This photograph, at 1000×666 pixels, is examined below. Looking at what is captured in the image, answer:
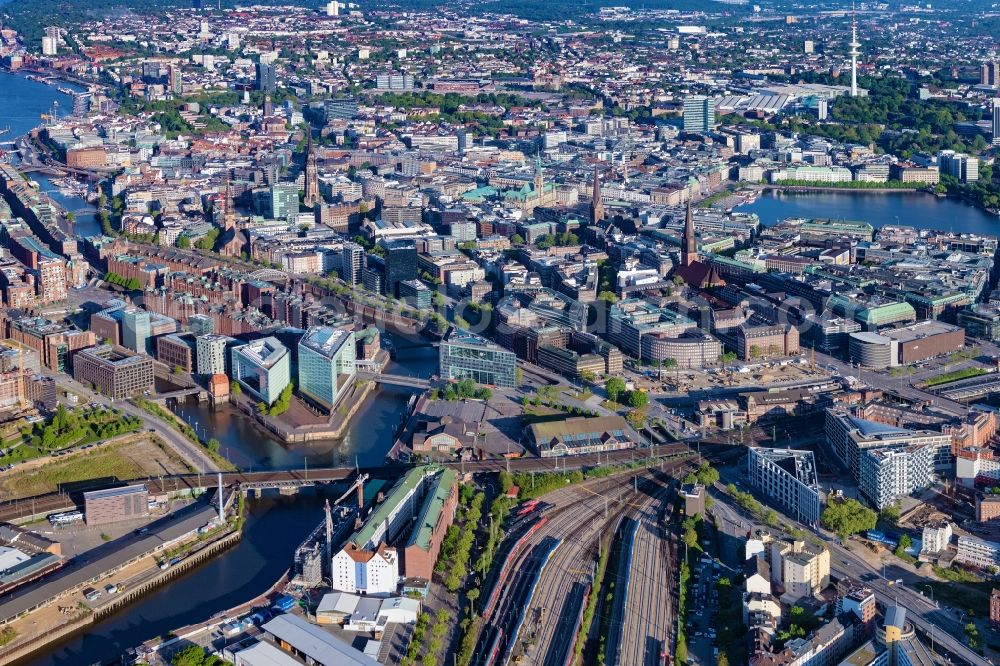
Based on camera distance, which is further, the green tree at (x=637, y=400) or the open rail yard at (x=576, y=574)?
the green tree at (x=637, y=400)

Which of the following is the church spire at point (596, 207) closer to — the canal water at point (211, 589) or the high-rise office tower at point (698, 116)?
the high-rise office tower at point (698, 116)

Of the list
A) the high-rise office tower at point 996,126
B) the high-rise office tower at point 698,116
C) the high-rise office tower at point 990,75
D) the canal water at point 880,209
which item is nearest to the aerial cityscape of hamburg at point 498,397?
the canal water at point 880,209

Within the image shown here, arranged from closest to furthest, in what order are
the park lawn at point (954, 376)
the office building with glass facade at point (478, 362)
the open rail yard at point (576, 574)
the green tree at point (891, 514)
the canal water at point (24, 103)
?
1. the open rail yard at point (576, 574)
2. the green tree at point (891, 514)
3. the office building with glass facade at point (478, 362)
4. the park lawn at point (954, 376)
5. the canal water at point (24, 103)

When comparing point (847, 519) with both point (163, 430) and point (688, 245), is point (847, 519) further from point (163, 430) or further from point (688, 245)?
point (688, 245)

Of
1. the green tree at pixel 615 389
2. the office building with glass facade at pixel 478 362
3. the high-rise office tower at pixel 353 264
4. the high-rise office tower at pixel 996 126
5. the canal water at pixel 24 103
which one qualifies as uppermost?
the canal water at pixel 24 103

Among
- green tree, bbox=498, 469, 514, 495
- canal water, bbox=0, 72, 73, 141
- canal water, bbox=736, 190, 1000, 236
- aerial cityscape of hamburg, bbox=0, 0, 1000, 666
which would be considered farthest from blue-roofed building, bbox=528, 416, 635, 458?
canal water, bbox=0, 72, 73, 141

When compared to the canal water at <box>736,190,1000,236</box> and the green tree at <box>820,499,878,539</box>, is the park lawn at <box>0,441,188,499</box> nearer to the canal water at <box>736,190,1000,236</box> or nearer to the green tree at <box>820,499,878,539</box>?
the green tree at <box>820,499,878,539</box>

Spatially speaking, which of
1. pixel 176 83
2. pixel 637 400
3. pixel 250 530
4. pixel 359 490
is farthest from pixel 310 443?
pixel 176 83
